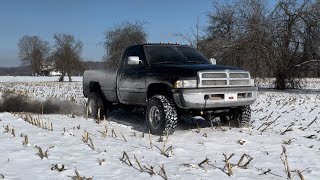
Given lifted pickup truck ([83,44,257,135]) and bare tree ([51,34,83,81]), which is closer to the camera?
lifted pickup truck ([83,44,257,135])

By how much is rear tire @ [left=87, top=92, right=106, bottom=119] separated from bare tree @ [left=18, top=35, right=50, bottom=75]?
8303 cm

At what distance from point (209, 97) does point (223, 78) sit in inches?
20.8

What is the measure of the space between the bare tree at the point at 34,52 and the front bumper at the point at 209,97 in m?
86.7

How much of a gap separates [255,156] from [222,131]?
2.15 metres

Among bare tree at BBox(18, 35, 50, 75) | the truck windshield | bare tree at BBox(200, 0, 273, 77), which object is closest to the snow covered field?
the truck windshield

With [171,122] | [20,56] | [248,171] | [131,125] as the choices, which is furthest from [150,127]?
[20,56]

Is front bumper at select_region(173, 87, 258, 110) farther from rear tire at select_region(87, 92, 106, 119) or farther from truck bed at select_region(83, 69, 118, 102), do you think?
rear tire at select_region(87, 92, 106, 119)

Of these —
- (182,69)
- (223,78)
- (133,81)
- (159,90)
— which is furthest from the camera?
(133,81)

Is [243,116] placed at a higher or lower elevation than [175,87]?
lower

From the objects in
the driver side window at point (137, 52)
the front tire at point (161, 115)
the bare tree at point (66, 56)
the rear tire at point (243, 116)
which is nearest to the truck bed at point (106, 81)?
the driver side window at point (137, 52)

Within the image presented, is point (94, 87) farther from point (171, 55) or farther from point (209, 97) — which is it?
point (209, 97)

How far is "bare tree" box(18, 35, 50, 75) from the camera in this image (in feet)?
299

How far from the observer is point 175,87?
6.91 meters

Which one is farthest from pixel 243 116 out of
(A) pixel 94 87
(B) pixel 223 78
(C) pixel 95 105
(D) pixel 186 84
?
(A) pixel 94 87
